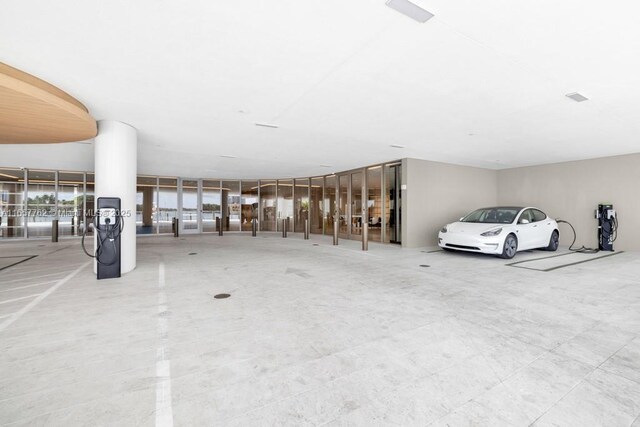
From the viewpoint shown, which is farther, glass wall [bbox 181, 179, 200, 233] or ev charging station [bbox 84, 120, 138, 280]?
glass wall [bbox 181, 179, 200, 233]

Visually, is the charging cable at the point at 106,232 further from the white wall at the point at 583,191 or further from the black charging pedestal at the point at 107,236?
the white wall at the point at 583,191

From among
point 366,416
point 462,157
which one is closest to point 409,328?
point 366,416

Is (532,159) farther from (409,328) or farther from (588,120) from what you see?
(409,328)

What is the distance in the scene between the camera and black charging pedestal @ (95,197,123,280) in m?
4.93

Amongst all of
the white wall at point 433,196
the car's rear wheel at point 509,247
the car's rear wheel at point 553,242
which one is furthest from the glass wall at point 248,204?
the car's rear wheel at point 553,242

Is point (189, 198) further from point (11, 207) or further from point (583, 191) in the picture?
point (583, 191)

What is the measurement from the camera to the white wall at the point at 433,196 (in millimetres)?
9031

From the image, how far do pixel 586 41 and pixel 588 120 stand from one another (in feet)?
11.2

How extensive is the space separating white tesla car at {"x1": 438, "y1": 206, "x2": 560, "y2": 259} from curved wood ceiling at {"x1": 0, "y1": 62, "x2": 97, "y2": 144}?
8.07 meters

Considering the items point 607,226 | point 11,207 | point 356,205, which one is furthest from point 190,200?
point 607,226

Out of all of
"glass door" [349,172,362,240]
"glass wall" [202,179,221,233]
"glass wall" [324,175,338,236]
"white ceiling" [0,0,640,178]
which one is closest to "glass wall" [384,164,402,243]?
"glass door" [349,172,362,240]

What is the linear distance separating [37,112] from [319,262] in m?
5.34

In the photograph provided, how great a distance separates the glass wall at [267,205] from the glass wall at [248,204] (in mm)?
454

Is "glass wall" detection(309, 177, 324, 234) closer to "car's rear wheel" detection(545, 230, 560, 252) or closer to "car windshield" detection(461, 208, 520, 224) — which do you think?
"car windshield" detection(461, 208, 520, 224)
